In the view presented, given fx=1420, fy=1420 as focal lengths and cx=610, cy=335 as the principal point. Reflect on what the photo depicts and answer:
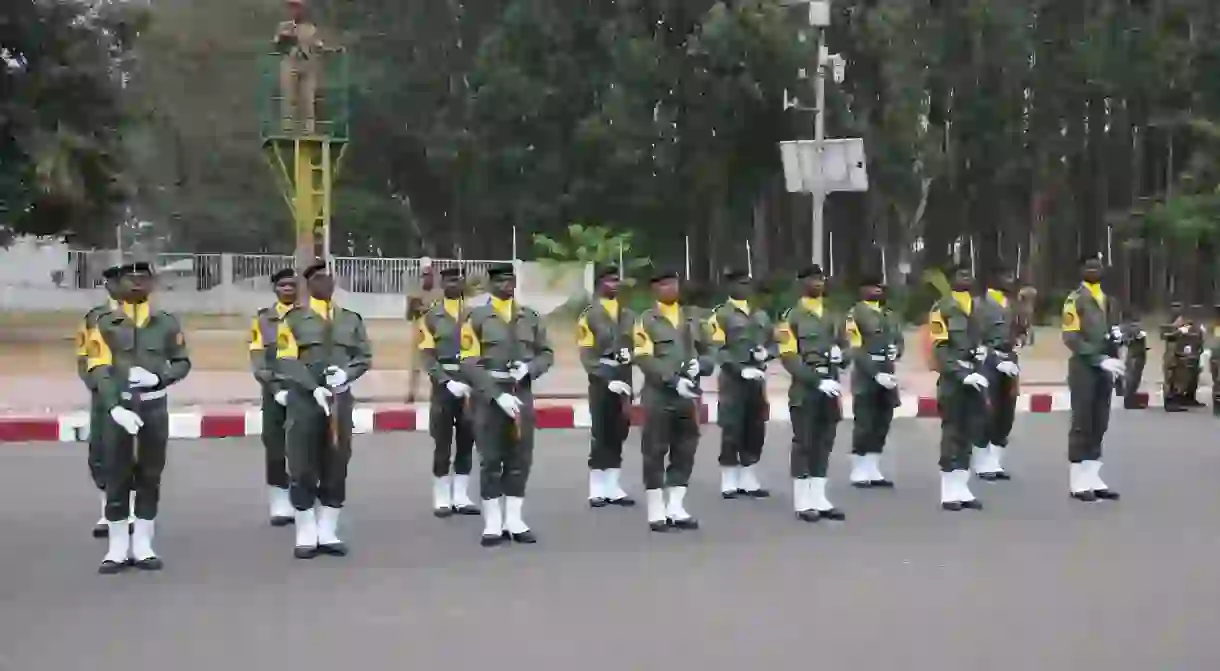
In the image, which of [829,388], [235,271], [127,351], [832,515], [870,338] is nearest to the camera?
[127,351]

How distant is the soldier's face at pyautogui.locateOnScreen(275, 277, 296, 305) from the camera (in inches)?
352

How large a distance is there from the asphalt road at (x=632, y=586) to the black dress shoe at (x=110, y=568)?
0.10 metres

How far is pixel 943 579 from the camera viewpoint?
26.7 feet

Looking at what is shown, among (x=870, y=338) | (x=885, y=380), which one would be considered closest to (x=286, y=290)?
(x=885, y=380)

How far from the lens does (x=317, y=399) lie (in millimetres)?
8594

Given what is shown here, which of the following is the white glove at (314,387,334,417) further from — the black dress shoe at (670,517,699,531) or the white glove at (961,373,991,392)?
the white glove at (961,373,991,392)

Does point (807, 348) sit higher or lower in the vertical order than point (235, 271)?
lower

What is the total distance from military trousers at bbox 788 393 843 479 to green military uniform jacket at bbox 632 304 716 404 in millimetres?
963

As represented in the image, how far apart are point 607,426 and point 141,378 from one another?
380 cm

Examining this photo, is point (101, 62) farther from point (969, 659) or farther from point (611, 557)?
point (969, 659)

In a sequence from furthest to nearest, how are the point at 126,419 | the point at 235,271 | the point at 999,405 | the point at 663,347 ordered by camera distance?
the point at 235,271 < the point at 999,405 < the point at 663,347 < the point at 126,419

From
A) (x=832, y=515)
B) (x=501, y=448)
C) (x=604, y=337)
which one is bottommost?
(x=832, y=515)

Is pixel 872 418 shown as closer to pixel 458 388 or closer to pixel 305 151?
pixel 458 388

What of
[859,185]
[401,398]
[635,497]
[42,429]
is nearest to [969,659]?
[635,497]
